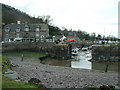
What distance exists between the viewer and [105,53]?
115 ft

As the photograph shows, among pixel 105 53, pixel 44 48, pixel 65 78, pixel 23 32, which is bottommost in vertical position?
pixel 105 53

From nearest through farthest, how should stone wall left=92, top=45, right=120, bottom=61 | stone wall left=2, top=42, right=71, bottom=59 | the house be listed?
stone wall left=92, top=45, right=120, bottom=61 → stone wall left=2, top=42, right=71, bottom=59 → the house

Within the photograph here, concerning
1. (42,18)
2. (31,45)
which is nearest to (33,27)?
(31,45)

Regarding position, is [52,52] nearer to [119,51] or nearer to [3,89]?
[119,51]

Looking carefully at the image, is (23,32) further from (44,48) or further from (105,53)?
(105,53)

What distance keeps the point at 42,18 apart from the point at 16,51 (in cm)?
4209

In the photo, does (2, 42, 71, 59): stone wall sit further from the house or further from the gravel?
the gravel

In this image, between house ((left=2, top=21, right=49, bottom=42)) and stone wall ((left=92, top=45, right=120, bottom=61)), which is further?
house ((left=2, top=21, right=49, bottom=42))

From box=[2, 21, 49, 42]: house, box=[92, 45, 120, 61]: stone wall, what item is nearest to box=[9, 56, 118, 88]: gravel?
box=[92, 45, 120, 61]: stone wall

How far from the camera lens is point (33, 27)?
178 feet

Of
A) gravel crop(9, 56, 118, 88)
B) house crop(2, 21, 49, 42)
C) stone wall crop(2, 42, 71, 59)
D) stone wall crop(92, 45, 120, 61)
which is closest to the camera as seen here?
gravel crop(9, 56, 118, 88)

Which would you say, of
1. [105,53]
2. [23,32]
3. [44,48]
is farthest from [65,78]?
[23,32]

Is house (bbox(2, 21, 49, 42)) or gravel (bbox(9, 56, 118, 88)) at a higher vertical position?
house (bbox(2, 21, 49, 42))

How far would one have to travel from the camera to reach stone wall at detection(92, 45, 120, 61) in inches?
1329
